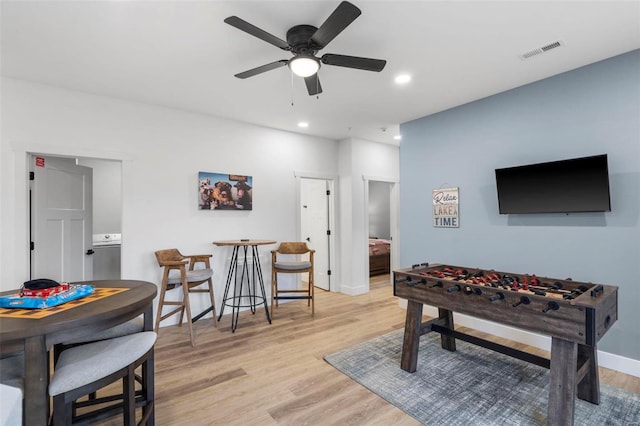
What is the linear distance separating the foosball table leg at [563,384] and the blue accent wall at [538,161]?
1.33 metres

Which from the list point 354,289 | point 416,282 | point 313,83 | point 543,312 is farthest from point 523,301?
point 354,289

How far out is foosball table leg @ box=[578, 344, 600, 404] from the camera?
207cm

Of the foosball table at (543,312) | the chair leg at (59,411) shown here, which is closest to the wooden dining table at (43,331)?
the chair leg at (59,411)

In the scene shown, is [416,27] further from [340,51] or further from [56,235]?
[56,235]

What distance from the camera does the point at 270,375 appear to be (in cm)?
255

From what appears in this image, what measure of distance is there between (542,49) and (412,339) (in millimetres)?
2661

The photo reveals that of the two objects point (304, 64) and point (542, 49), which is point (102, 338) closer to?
point (304, 64)

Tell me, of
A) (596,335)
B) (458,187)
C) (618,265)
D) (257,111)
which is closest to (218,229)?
(257,111)

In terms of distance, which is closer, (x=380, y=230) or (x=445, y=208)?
(x=445, y=208)

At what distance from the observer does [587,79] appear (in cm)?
276

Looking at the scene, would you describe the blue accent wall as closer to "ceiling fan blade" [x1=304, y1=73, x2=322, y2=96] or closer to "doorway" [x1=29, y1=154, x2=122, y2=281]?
"ceiling fan blade" [x1=304, y1=73, x2=322, y2=96]

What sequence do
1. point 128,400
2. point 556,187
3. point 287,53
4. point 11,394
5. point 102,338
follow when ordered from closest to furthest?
point 11,394, point 128,400, point 102,338, point 287,53, point 556,187

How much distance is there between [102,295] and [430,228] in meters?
3.60

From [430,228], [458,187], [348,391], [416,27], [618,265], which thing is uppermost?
[416,27]
